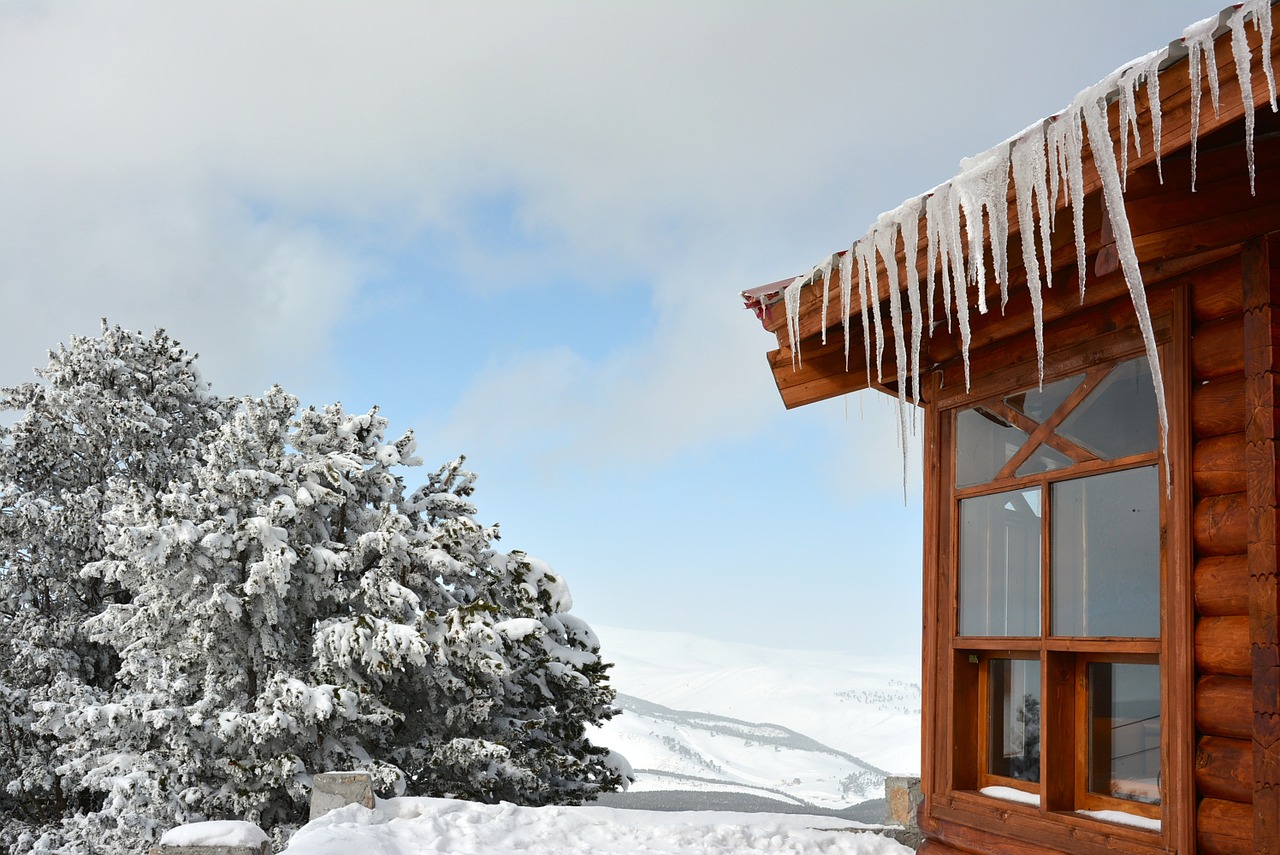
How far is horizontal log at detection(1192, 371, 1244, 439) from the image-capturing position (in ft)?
12.3

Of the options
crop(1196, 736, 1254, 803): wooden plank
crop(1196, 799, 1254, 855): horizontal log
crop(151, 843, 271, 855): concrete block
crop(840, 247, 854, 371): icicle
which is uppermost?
crop(840, 247, 854, 371): icicle

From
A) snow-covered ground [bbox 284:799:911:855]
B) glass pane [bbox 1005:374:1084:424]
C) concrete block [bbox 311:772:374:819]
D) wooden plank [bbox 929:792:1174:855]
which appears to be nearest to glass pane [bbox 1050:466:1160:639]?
glass pane [bbox 1005:374:1084:424]

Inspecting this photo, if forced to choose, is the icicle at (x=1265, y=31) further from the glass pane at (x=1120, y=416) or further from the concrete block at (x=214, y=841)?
the concrete block at (x=214, y=841)

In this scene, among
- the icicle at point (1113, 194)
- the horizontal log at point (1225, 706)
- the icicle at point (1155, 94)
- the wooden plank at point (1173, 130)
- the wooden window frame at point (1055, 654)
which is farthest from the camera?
the wooden window frame at point (1055, 654)

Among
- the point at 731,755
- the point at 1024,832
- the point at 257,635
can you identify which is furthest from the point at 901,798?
the point at 731,755

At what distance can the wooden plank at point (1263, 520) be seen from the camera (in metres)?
3.42

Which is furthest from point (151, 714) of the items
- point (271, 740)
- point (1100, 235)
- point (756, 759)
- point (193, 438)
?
point (756, 759)

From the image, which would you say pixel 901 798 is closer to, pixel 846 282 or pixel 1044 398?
pixel 1044 398

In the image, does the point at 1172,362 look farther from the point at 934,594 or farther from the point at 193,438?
the point at 193,438

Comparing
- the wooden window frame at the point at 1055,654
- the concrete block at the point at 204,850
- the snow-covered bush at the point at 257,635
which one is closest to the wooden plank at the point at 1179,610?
the wooden window frame at the point at 1055,654

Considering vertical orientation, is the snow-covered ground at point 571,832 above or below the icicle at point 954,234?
below

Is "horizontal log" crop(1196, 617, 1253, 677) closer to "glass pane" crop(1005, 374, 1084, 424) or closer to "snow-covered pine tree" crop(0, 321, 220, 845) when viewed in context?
"glass pane" crop(1005, 374, 1084, 424)

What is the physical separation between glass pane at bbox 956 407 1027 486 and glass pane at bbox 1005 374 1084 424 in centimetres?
11

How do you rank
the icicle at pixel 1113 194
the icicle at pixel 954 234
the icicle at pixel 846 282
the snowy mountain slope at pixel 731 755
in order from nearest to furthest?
the icicle at pixel 1113 194
the icicle at pixel 954 234
the icicle at pixel 846 282
the snowy mountain slope at pixel 731 755
